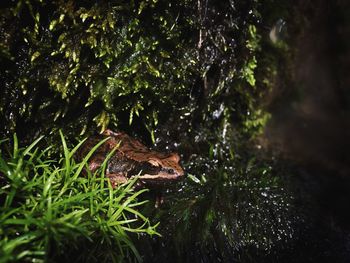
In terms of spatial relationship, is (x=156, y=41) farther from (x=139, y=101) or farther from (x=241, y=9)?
(x=241, y=9)

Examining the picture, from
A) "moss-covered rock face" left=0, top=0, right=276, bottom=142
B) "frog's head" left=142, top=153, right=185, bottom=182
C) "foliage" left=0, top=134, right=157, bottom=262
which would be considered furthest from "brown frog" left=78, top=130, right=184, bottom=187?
"moss-covered rock face" left=0, top=0, right=276, bottom=142

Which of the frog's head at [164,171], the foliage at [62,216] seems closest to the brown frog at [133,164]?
the frog's head at [164,171]

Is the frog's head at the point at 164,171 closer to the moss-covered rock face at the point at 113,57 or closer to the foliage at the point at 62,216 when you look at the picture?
the foliage at the point at 62,216

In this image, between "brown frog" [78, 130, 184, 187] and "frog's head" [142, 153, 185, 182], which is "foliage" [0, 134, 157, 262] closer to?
"brown frog" [78, 130, 184, 187]

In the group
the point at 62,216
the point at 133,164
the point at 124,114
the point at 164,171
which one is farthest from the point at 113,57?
the point at 62,216

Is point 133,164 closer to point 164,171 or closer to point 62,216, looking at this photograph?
point 164,171

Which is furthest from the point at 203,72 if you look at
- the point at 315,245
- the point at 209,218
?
the point at 315,245
